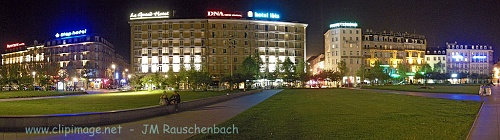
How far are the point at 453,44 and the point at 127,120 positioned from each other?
170 m

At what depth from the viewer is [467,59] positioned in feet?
543

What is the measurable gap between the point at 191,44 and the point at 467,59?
4455 inches

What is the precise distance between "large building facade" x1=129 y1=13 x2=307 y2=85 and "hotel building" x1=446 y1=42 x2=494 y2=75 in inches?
3169

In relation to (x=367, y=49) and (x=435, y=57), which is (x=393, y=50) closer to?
(x=367, y=49)

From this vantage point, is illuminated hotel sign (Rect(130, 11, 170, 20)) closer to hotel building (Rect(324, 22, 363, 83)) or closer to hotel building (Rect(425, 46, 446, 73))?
hotel building (Rect(324, 22, 363, 83))

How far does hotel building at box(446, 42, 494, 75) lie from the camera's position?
6456 inches

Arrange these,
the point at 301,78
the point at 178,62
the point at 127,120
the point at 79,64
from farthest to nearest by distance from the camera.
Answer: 1. the point at 79,64
2. the point at 178,62
3. the point at 301,78
4. the point at 127,120

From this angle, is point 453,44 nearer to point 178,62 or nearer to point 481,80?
point 481,80

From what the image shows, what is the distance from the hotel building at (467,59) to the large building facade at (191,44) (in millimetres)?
80491

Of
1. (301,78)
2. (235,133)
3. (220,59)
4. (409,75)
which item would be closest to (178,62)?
(220,59)

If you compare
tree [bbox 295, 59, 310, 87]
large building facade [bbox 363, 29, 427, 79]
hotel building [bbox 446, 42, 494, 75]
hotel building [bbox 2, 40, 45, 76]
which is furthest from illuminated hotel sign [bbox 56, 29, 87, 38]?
hotel building [bbox 446, 42, 494, 75]

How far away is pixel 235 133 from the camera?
50.3 ft

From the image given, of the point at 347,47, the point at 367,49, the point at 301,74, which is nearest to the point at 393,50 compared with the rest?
the point at 367,49

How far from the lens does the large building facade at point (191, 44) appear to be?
124188mm
